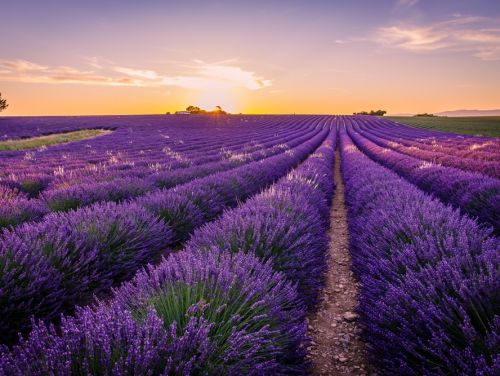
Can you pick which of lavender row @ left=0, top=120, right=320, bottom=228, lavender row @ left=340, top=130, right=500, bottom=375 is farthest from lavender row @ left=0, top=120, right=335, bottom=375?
lavender row @ left=0, top=120, right=320, bottom=228

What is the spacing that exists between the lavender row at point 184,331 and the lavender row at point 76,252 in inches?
27.5

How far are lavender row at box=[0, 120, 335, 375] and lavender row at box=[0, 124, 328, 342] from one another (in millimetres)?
698

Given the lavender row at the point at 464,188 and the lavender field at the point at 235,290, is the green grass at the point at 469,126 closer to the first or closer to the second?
the lavender row at the point at 464,188

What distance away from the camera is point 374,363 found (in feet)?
6.79

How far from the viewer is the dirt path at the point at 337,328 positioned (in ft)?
7.17

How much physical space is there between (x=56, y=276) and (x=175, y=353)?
67.8 inches

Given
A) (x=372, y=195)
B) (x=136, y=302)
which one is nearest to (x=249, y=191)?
(x=372, y=195)

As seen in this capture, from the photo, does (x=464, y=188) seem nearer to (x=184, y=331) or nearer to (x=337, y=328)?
(x=337, y=328)

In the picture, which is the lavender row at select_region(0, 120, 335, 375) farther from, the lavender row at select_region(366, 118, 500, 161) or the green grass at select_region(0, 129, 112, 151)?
the green grass at select_region(0, 129, 112, 151)

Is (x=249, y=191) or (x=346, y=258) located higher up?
(x=249, y=191)

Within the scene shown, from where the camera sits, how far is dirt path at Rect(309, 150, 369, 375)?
219 cm

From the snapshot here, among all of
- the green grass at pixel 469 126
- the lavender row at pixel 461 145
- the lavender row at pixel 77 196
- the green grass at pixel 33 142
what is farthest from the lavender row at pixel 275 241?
the green grass at pixel 469 126

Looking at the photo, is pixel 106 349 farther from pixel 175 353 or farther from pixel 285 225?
pixel 285 225

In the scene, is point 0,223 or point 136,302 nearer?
point 136,302
